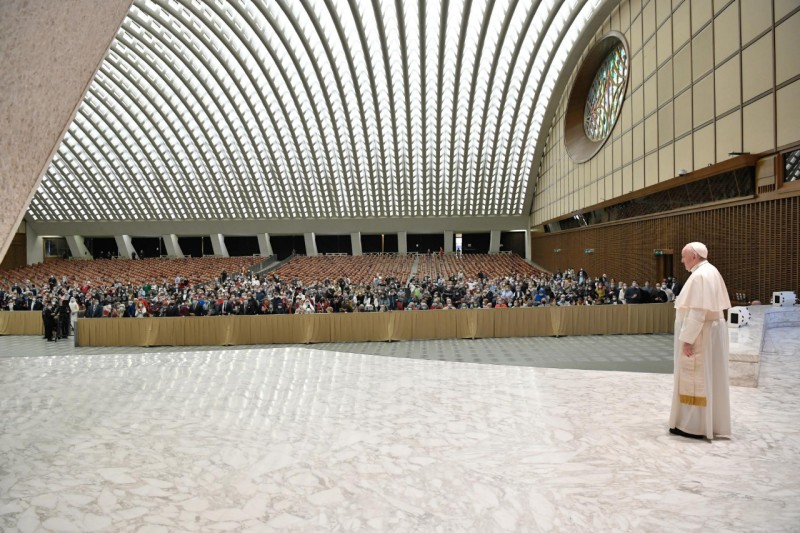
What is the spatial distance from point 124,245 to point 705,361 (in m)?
50.0

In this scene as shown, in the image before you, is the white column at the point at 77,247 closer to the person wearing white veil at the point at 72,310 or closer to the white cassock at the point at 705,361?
the person wearing white veil at the point at 72,310

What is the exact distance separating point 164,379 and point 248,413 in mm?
2844

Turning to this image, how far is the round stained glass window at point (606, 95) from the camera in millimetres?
21641

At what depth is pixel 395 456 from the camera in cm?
448

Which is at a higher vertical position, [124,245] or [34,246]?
[124,245]

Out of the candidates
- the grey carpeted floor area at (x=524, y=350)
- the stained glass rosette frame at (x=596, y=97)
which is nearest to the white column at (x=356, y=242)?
the stained glass rosette frame at (x=596, y=97)

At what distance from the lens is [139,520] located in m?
3.47

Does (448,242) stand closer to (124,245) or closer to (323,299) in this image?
(323,299)

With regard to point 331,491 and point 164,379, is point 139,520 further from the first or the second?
point 164,379

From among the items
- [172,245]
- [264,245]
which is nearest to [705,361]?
[264,245]

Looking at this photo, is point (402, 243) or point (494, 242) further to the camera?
point (402, 243)

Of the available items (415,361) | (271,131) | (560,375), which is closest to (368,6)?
(271,131)

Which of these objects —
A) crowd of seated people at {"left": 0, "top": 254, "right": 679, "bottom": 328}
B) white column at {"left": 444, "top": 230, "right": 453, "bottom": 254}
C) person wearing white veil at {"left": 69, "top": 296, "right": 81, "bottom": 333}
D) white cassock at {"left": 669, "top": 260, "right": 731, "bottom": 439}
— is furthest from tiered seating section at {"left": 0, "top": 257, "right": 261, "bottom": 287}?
white cassock at {"left": 669, "top": 260, "right": 731, "bottom": 439}

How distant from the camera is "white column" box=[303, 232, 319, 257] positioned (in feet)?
146
